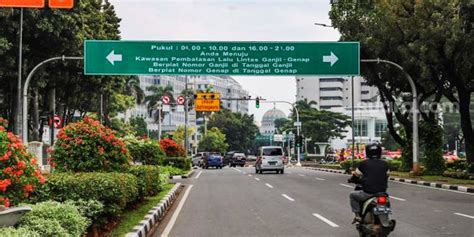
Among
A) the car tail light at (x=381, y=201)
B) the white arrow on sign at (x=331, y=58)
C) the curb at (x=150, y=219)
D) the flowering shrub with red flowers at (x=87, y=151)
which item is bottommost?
the curb at (x=150, y=219)

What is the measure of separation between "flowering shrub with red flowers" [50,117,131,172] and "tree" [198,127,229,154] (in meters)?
88.2

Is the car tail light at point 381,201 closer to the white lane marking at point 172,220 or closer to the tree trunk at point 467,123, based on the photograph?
the white lane marking at point 172,220

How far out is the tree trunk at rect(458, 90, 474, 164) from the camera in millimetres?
31844

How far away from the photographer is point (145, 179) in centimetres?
1638

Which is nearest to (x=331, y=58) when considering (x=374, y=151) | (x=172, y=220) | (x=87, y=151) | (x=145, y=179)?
(x=145, y=179)

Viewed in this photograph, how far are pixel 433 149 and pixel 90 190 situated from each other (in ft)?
86.7

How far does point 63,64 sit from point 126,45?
6926 mm

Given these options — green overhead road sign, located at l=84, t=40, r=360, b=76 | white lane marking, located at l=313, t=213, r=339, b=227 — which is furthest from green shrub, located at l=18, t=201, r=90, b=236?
green overhead road sign, located at l=84, t=40, r=360, b=76

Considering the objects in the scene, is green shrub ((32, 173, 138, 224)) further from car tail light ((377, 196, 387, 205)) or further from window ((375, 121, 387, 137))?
window ((375, 121, 387, 137))

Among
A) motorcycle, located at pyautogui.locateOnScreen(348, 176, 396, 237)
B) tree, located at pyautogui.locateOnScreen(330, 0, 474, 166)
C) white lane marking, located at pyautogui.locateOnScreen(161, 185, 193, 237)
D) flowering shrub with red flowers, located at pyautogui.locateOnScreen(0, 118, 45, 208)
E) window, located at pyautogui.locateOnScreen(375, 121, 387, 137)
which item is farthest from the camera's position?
window, located at pyautogui.locateOnScreen(375, 121, 387, 137)

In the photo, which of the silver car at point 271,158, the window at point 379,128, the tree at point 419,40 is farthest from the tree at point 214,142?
the tree at point 419,40

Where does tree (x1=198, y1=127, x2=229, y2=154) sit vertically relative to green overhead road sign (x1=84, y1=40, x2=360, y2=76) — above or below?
below

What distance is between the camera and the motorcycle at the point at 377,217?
9.36 metres

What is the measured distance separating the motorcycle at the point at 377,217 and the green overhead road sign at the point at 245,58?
20.3m
